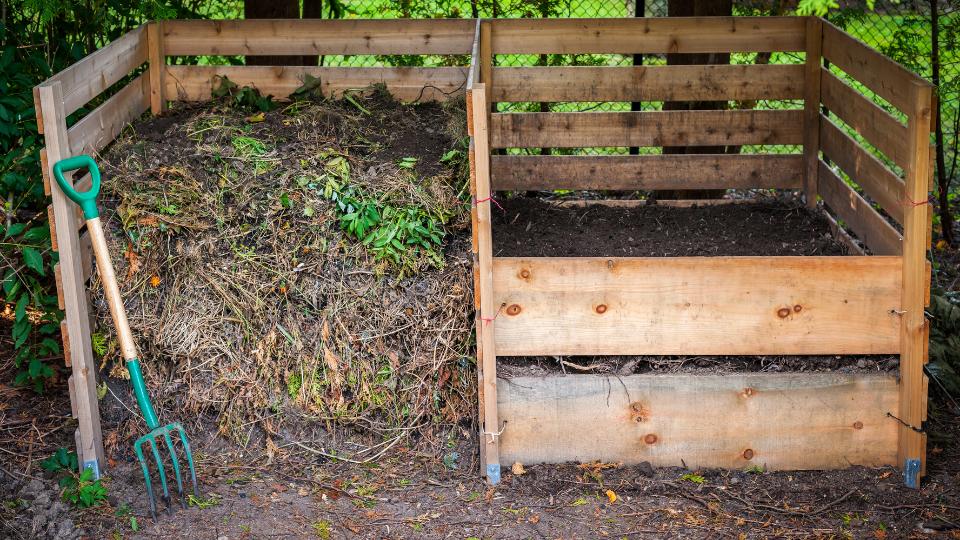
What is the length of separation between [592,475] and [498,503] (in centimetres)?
45

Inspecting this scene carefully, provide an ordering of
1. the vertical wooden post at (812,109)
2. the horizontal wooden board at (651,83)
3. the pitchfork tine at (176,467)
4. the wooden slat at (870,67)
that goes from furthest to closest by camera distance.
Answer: the horizontal wooden board at (651,83) < the vertical wooden post at (812,109) < the wooden slat at (870,67) < the pitchfork tine at (176,467)

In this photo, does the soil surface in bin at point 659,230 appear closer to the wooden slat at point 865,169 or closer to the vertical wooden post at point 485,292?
the wooden slat at point 865,169

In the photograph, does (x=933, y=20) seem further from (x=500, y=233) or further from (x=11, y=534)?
(x=11, y=534)

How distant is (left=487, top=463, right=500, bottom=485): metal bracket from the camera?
15.1ft

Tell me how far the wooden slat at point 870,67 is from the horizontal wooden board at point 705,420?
4.11 ft

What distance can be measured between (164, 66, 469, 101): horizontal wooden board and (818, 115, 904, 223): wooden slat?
210cm

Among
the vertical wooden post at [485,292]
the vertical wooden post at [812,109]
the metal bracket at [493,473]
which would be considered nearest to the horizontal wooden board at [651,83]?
the vertical wooden post at [812,109]

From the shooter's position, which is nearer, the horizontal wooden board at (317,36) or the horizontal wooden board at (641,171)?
the horizontal wooden board at (317,36)

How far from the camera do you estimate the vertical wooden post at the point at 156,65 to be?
585 centimetres

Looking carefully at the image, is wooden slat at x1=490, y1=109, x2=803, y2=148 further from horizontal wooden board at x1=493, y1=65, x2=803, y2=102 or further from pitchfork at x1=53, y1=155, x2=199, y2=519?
pitchfork at x1=53, y1=155, x2=199, y2=519

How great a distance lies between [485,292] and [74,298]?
180cm

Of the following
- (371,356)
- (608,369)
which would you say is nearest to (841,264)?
(608,369)

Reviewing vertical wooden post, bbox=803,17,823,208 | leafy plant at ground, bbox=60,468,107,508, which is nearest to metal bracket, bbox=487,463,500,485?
leafy plant at ground, bbox=60,468,107,508

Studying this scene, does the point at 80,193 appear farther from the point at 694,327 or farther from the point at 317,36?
the point at 694,327
